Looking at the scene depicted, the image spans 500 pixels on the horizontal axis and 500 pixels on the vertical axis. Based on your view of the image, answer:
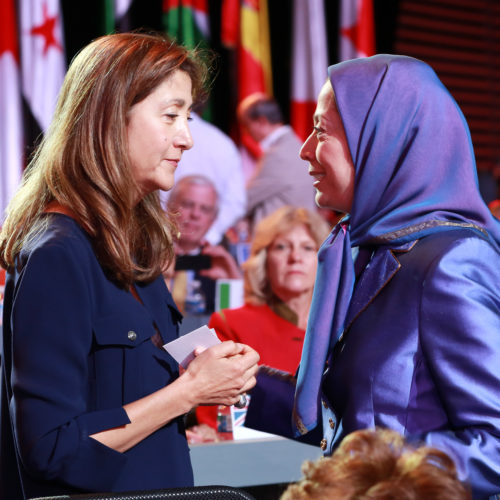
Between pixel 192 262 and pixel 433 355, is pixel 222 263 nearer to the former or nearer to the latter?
pixel 192 262

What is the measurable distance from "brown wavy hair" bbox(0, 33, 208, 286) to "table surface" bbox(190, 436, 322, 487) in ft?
2.27

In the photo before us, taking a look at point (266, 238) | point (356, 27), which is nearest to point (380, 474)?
point (266, 238)

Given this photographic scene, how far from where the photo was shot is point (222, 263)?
4844 millimetres

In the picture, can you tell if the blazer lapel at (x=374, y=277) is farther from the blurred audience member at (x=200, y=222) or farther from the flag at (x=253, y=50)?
the flag at (x=253, y=50)

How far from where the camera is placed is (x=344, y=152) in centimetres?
144

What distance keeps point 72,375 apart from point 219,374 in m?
0.31

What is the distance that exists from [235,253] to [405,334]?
3.79 metres

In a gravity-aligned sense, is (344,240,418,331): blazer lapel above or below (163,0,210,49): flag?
below

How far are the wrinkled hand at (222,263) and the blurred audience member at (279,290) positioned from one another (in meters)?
1.21

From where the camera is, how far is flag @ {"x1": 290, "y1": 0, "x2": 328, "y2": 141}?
5742mm

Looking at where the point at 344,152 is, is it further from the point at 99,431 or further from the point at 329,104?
the point at 99,431

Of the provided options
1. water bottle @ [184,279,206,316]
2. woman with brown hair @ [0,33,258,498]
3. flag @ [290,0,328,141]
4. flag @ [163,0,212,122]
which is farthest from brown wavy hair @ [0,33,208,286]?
flag @ [290,0,328,141]

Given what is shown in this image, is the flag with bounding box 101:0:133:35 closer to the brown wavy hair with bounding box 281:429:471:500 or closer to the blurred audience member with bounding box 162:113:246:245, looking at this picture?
the blurred audience member with bounding box 162:113:246:245

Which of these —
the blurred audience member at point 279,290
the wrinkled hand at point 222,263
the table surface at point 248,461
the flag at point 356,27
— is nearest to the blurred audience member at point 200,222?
the wrinkled hand at point 222,263
